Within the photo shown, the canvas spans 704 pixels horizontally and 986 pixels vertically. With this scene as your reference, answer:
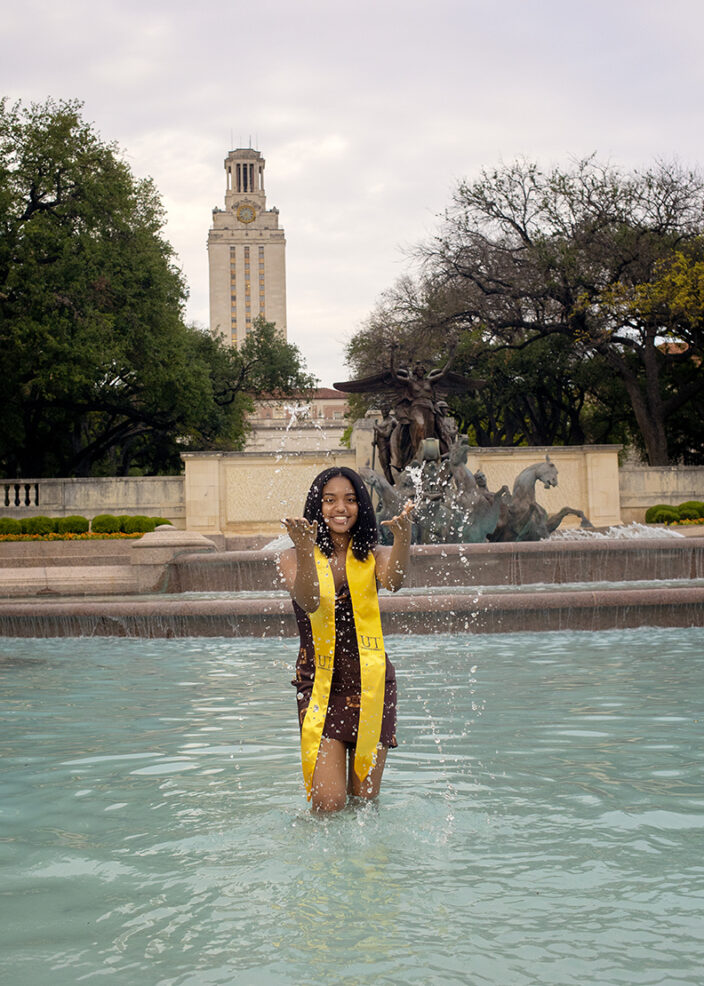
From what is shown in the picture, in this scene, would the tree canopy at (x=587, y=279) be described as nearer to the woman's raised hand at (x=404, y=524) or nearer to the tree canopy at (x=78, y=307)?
the tree canopy at (x=78, y=307)

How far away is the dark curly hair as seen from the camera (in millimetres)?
4289

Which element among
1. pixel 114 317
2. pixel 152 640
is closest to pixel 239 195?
pixel 114 317

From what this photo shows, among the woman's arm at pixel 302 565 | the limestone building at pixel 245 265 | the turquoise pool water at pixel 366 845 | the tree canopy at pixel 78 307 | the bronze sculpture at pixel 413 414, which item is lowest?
the turquoise pool water at pixel 366 845

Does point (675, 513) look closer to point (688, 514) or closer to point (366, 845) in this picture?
point (688, 514)

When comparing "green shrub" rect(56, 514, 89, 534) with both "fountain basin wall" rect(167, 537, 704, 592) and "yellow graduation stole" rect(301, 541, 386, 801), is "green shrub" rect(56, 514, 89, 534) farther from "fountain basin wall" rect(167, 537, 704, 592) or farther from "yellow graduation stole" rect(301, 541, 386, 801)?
"yellow graduation stole" rect(301, 541, 386, 801)

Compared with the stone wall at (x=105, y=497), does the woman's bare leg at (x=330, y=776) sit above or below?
below

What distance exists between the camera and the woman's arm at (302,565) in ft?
12.9

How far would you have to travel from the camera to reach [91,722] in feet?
22.6

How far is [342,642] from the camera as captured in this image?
4.21 m

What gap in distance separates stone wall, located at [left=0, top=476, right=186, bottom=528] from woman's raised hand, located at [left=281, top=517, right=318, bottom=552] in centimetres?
2769

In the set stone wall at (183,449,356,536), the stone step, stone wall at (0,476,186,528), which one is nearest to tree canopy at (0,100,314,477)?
stone wall at (0,476,186,528)

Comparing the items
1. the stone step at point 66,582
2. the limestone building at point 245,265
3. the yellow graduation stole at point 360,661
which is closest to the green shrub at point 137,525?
the stone step at point 66,582

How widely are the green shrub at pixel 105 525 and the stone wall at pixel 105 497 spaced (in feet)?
10.8

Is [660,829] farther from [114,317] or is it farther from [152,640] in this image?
[114,317]
